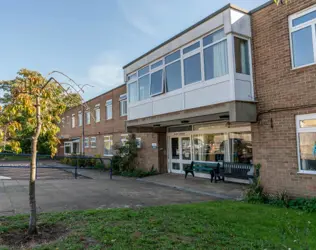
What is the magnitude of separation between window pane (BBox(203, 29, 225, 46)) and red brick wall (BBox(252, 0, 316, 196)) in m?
1.06

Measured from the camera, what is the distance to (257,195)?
7.52 meters

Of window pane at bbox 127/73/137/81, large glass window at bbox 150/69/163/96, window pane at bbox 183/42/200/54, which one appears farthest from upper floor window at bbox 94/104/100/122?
window pane at bbox 183/42/200/54

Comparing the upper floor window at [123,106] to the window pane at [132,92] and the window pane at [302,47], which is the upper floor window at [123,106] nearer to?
the window pane at [132,92]

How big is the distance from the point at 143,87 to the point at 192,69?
332 cm

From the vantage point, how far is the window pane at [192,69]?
29.7ft

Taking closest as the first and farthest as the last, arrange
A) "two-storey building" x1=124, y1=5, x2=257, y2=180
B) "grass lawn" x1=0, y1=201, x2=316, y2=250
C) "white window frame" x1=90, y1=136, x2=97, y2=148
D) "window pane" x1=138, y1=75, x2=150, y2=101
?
"grass lawn" x1=0, y1=201, x2=316, y2=250 < "two-storey building" x1=124, y1=5, x2=257, y2=180 < "window pane" x1=138, y1=75, x2=150, y2=101 < "white window frame" x1=90, y1=136, x2=97, y2=148

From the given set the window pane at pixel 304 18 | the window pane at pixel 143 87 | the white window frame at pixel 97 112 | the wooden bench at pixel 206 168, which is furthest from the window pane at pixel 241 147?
the white window frame at pixel 97 112

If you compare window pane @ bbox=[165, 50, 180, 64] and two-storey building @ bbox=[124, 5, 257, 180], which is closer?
two-storey building @ bbox=[124, 5, 257, 180]

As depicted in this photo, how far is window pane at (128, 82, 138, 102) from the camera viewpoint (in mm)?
12634

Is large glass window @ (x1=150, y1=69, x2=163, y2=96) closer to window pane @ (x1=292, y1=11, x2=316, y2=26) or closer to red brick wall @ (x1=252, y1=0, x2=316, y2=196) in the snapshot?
red brick wall @ (x1=252, y1=0, x2=316, y2=196)

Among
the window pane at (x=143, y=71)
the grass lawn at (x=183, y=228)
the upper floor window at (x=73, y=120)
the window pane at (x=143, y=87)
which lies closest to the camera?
the grass lawn at (x=183, y=228)

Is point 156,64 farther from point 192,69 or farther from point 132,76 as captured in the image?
point 192,69

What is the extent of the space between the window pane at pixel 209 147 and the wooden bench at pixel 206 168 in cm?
26

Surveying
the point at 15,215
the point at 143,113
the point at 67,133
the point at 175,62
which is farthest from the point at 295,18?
the point at 67,133
